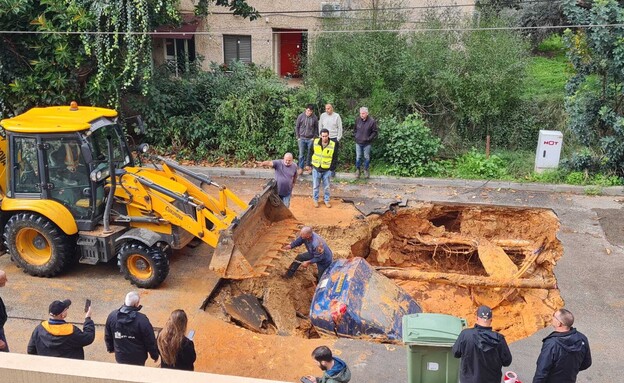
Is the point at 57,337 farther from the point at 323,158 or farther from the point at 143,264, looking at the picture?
the point at 323,158

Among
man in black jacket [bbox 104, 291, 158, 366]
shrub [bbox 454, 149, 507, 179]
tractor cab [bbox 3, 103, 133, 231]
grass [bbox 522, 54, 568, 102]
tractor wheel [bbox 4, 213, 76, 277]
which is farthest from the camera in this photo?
grass [bbox 522, 54, 568, 102]

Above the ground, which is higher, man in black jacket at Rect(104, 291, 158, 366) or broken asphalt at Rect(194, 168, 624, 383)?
man in black jacket at Rect(104, 291, 158, 366)

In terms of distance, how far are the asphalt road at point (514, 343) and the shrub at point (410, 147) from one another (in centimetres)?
46

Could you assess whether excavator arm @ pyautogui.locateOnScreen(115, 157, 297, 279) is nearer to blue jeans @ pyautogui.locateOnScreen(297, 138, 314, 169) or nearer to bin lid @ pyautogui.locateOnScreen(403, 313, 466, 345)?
bin lid @ pyautogui.locateOnScreen(403, 313, 466, 345)

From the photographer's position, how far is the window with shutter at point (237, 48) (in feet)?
65.8

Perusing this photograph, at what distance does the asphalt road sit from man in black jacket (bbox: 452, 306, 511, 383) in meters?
1.38

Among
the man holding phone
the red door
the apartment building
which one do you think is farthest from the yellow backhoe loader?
the red door

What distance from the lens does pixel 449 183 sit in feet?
44.1

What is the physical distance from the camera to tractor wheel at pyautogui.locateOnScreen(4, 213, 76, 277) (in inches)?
354

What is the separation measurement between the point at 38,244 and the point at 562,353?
24.8ft

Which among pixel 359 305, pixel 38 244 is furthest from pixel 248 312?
pixel 38 244

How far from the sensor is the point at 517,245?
11.1 metres

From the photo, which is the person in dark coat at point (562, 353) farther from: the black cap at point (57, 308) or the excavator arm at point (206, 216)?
the black cap at point (57, 308)

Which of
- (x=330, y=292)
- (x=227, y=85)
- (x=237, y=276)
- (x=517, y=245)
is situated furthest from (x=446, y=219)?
(x=227, y=85)
